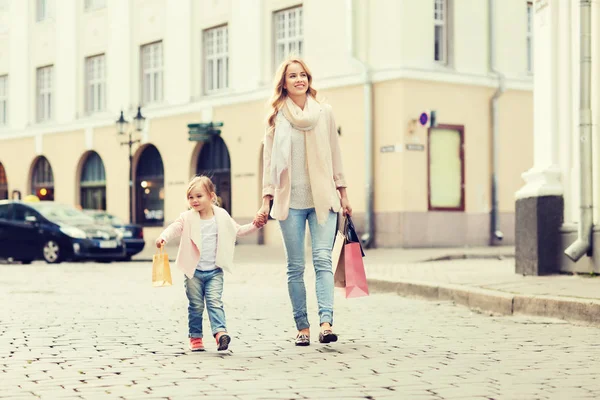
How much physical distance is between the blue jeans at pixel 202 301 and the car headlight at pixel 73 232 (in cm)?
1469

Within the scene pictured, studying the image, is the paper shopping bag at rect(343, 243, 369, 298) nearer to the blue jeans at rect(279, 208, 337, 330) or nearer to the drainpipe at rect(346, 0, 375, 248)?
the blue jeans at rect(279, 208, 337, 330)

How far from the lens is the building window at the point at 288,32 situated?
91.1ft

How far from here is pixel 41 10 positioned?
122 ft

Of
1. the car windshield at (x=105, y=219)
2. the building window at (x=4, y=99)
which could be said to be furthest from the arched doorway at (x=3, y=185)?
the car windshield at (x=105, y=219)

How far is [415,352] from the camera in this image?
22.7ft

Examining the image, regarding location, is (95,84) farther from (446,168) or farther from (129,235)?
(446,168)

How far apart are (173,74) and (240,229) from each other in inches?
971

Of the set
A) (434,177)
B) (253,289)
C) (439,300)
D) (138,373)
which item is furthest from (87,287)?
(434,177)

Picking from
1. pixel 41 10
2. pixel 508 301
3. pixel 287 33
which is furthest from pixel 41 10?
pixel 508 301

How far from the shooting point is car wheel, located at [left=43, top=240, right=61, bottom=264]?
21.5 metres

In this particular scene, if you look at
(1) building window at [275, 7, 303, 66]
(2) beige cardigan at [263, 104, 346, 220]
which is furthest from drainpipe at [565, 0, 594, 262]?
(1) building window at [275, 7, 303, 66]

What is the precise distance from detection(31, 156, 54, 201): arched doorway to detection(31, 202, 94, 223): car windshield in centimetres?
1408

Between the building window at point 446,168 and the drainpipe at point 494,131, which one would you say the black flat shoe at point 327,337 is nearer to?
the building window at point 446,168

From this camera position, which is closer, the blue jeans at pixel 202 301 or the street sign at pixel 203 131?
the blue jeans at pixel 202 301
